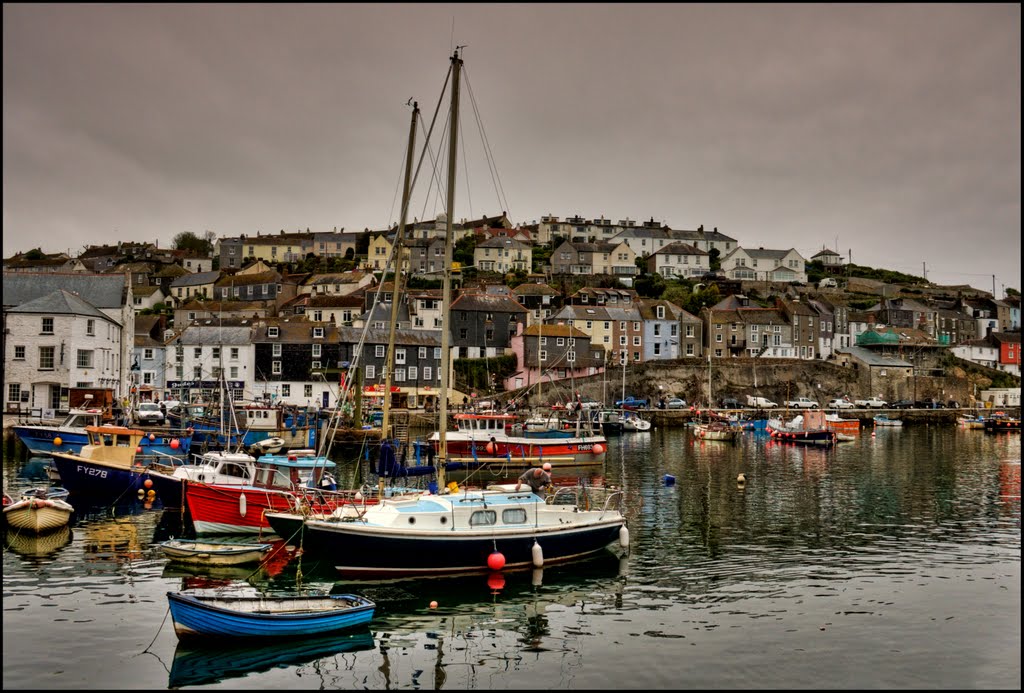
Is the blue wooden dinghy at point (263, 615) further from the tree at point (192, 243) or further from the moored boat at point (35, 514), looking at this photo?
the tree at point (192, 243)

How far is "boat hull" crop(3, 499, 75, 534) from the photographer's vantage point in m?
27.8

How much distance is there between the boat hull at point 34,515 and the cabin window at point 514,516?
15.3 m

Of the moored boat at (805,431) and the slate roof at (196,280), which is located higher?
the slate roof at (196,280)

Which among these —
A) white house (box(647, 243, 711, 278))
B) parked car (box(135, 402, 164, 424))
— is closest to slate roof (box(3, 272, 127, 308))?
parked car (box(135, 402, 164, 424))

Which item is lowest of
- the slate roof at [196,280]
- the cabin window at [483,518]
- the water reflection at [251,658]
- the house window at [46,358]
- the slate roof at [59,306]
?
the water reflection at [251,658]

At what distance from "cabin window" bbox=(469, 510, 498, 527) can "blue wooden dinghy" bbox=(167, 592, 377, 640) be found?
515 centimetres

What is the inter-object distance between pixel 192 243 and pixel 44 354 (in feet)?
397

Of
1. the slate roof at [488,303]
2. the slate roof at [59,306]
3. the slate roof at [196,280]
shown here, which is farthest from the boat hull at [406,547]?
the slate roof at [196,280]

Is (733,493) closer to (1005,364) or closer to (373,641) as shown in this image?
(373,641)

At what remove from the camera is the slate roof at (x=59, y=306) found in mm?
60844

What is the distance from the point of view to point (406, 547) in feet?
76.4

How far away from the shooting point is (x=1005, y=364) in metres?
122

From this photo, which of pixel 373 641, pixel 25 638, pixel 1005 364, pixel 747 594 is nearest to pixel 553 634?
pixel 373 641

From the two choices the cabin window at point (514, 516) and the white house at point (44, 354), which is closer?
the cabin window at point (514, 516)
